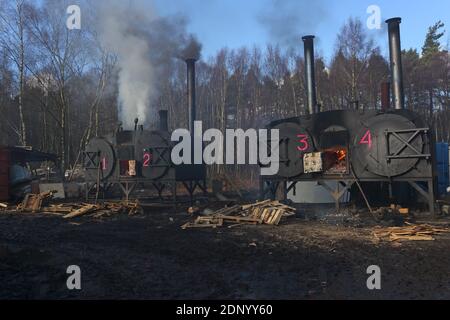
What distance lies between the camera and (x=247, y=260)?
7.15 m

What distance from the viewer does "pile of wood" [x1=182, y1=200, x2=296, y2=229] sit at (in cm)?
1112

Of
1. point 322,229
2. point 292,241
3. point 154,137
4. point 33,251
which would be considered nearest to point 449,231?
point 322,229

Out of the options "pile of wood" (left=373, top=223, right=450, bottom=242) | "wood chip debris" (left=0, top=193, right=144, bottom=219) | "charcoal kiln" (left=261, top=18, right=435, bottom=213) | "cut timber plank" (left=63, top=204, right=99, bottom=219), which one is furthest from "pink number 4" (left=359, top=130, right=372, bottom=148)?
"cut timber plank" (left=63, top=204, right=99, bottom=219)

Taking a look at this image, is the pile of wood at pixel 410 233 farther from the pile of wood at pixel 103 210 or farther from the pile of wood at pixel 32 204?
the pile of wood at pixel 32 204

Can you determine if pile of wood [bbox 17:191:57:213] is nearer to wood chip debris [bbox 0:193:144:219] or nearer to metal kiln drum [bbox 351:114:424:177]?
wood chip debris [bbox 0:193:144:219]

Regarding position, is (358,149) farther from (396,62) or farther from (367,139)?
(396,62)

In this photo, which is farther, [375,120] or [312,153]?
[312,153]

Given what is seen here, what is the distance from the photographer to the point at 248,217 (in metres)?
Result: 11.6

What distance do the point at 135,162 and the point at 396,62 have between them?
35.7 feet

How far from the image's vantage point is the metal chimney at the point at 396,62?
15234 mm

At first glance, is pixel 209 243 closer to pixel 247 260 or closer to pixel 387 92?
pixel 247 260

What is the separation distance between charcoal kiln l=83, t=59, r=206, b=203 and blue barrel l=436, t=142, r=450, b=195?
967cm

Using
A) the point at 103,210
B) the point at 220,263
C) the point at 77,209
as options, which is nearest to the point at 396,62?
the point at 220,263
